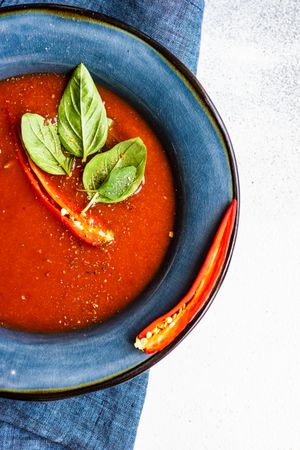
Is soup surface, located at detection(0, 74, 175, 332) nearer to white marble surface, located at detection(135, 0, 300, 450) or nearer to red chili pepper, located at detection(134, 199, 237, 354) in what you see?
red chili pepper, located at detection(134, 199, 237, 354)

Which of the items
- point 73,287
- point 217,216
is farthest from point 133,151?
point 73,287

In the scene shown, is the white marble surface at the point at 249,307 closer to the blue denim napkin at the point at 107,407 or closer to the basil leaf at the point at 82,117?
the blue denim napkin at the point at 107,407

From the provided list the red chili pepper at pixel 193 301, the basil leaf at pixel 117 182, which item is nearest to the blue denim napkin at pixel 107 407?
the red chili pepper at pixel 193 301

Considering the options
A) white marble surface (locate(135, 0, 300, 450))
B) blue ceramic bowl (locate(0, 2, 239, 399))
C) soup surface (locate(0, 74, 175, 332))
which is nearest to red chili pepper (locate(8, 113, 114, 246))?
soup surface (locate(0, 74, 175, 332))

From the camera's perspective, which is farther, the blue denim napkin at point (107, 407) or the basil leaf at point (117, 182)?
the blue denim napkin at point (107, 407)

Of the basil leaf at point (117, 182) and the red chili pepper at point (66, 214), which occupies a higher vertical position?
the basil leaf at point (117, 182)

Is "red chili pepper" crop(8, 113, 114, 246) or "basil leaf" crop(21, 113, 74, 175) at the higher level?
"basil leaf" crop(21, 113, 74, 175)
